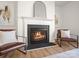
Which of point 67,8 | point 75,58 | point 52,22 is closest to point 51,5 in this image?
point 52,22

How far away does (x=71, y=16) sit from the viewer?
7.04 m

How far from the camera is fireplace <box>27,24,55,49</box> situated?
217 inches

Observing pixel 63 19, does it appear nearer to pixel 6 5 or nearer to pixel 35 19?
pixel 35 19

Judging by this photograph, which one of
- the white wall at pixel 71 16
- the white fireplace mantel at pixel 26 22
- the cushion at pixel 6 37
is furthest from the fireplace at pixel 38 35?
the white wall at pixel 71 16

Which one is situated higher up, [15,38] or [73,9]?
[73,9]

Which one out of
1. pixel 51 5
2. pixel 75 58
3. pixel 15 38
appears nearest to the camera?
pixel 75 58

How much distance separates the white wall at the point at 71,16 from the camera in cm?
681

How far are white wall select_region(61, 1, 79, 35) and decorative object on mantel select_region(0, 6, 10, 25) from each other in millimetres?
3237

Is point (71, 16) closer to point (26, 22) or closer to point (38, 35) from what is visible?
point (38, 35)

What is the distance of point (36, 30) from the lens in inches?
222

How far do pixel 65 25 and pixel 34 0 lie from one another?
2577 mm

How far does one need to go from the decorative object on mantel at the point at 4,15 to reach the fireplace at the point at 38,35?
976mm

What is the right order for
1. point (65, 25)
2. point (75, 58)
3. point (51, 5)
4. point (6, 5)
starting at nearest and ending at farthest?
1. point (75, 58)
2. point (6, 5)
3. point (51, 5)
4. point (65, 25)

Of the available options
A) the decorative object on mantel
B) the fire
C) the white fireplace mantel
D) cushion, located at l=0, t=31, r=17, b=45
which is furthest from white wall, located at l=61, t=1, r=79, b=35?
cushion, located at l=0, t=31, r=17, b=45
